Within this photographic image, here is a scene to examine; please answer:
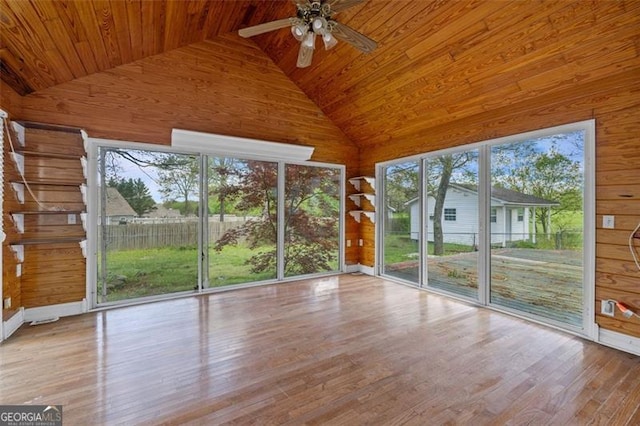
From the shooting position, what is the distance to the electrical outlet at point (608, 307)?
2.77 meters

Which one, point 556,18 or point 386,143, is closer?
point 556,18

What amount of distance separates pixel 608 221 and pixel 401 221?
9.00 ft

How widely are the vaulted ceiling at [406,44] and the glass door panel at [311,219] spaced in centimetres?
159

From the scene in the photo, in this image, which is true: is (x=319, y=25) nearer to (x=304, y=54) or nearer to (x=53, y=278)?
(x=304, y=54)

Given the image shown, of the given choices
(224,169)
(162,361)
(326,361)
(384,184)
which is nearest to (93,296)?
(162,361)

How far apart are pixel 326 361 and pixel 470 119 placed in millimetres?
3506

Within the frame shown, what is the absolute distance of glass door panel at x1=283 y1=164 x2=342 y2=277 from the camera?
16.9 feet

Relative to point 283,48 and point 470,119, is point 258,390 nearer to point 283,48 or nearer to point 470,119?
point 470,119

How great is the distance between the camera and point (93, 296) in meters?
3.68

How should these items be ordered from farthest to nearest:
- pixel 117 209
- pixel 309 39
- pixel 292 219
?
pixel 292 219 < pixel 117 209 < pixel 309 39

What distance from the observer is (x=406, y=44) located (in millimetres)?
3340

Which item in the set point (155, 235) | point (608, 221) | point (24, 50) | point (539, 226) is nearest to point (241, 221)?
point (155, 235)

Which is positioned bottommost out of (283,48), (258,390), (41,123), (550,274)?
(258,390)

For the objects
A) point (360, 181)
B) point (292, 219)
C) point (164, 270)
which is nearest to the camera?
point (164, 270)
